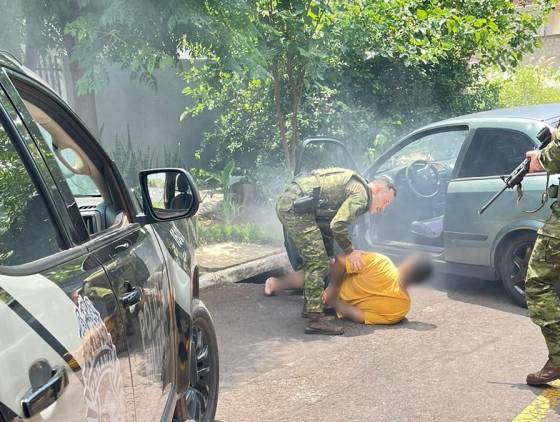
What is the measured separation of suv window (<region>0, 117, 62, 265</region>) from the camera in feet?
6.36

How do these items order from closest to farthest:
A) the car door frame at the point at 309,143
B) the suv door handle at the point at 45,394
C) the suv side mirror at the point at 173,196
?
the suv door handle at the point at 45,394
the suv side mirror at the point at 173,196
the car door frame at the point at 309,143

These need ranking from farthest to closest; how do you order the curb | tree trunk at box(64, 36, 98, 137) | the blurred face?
1. tree trunk at box(64, 36, 98, 137)
2. the curb
3. the blurred face

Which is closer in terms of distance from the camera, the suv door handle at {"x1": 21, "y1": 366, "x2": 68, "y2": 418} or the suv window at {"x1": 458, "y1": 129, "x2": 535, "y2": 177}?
the suv door handle at {"x1": 21, "y1": 366, "x2": 68, "y2": 418}

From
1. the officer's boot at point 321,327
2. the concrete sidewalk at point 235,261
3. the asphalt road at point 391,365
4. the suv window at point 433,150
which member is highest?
the suv window at point 433,150

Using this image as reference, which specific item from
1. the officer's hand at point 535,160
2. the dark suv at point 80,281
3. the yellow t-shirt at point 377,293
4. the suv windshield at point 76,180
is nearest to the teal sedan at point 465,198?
the yellow t-shirt at point 377,293

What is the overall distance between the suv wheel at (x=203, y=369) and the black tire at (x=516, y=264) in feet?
9.98

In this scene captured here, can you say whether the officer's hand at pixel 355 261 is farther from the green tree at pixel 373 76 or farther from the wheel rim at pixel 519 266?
the green tree at pixel 373 76

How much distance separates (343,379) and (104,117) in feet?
24.4

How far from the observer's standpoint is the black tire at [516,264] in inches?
222

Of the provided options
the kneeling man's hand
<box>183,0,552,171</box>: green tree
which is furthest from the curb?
<box>183,0,552,171</box>: green tree

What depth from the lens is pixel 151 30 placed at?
617cm

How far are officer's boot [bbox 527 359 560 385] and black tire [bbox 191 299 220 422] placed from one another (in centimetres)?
191

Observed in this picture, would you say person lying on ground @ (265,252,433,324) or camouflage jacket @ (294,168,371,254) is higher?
camouflage jacket @ (294,168,371,254)

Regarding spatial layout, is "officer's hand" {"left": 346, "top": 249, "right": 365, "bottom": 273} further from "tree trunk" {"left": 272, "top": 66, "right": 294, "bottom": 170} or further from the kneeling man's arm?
"tree trunk" {"left": 272, "top": 66, "right": 294, "bottom": 170}
